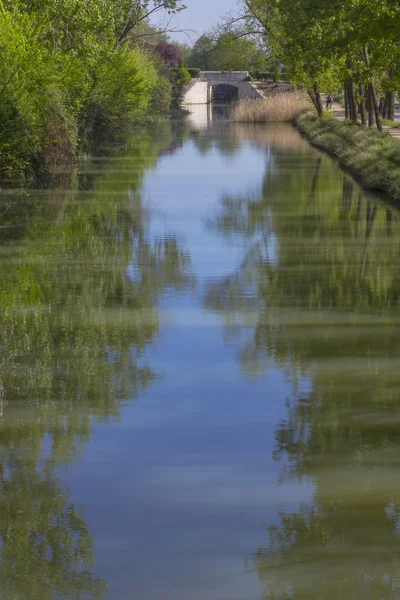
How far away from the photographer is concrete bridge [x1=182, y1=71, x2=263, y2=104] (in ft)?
342

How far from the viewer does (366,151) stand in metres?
27.8

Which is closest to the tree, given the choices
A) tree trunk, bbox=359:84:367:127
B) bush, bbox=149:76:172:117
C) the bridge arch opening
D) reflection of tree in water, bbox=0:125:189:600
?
the bridge arch opening

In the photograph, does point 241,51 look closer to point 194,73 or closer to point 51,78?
point 51,78

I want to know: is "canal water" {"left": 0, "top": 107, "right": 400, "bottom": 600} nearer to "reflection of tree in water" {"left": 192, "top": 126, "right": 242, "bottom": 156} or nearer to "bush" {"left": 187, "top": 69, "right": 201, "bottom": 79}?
"reflection of tree in water" {"left": 192, "top": 126, "right": 242, "bottom": 156}

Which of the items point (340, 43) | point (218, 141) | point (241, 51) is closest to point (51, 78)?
point (340, 43)

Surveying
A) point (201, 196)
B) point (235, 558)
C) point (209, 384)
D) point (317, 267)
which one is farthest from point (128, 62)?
point (235, 558)

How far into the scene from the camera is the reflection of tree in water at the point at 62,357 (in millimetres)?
5613

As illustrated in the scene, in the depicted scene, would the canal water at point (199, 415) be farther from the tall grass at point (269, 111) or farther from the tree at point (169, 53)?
the tree at point (169, 53)

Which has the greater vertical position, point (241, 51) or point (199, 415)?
point (241, 51)

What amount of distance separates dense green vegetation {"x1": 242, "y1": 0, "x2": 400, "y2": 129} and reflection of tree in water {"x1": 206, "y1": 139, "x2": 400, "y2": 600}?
5.88 metres

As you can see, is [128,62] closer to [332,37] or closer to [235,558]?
[332,37]

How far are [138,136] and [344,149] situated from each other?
16.6 metres

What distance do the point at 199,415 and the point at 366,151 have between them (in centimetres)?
2098

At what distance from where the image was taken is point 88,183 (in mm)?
25547
